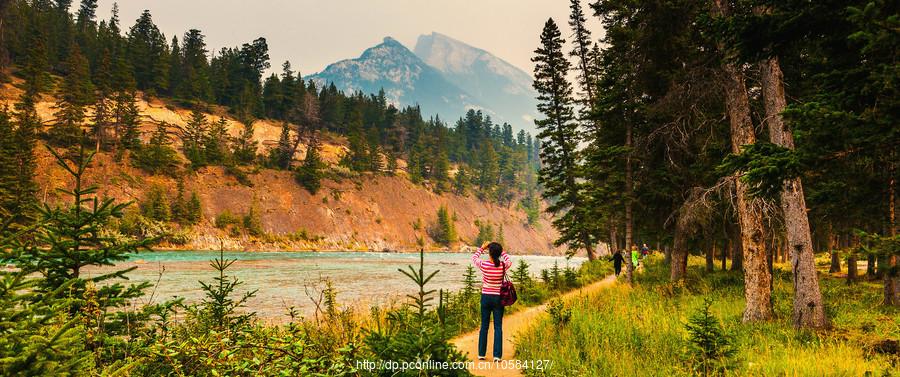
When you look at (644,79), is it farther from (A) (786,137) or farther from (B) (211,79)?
(B) (211,79)

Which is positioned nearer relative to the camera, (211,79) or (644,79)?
(644,79)

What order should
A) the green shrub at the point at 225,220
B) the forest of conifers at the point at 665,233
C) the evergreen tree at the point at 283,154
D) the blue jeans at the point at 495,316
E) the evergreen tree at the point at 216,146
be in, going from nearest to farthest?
the forest of conifers at the point at 665,233, the blue jeans at the point at 495,316, the green shrub at the point at 225,220, the evergreen tree at the point at 216,146, the evergreen tree at the point at 283,154

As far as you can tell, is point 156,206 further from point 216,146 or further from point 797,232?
point 797,232

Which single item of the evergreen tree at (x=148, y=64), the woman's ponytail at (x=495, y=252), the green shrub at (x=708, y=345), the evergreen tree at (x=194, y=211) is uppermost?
the evergreen tree at (x=148, y=64)

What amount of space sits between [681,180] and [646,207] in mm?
2293

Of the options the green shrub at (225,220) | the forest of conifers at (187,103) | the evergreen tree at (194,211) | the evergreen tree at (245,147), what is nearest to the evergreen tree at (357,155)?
the forest of conifers at (187,103)

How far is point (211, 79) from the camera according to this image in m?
92.0

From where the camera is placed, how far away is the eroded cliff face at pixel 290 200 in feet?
188

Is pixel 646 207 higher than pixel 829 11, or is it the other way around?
pixel 829 11

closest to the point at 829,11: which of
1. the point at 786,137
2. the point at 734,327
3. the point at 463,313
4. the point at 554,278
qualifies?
the point at 786,137

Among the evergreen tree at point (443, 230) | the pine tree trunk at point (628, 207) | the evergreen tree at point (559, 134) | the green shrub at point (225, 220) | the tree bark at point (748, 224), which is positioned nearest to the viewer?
the tree bark at point (748, 224)

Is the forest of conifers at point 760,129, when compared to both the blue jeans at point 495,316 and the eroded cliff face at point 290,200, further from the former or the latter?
the eroded cliff face at point 290,200

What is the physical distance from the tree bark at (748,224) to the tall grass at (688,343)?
16.8 inches

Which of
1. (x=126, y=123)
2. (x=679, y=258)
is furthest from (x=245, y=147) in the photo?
(x=679, y=258)
